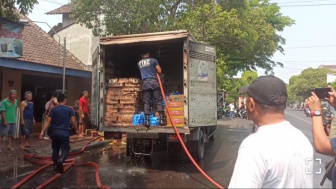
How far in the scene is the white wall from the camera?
866 inches

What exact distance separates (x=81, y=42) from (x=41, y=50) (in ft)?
31.0

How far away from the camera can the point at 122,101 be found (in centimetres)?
678

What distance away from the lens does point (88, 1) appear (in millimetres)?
11305

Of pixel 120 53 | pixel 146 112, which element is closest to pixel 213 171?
pixel 146 112

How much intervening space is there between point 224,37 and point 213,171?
7.59 m

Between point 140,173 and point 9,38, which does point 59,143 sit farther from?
point 9,38

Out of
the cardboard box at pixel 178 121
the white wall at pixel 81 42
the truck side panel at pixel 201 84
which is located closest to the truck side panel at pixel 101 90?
the cardboard box at pixel 178 121

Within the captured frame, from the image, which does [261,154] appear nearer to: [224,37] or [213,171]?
[213,171]

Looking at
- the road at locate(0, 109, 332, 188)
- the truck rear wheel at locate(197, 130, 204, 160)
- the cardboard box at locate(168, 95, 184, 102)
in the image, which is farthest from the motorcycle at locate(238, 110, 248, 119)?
the cardboard box at locate(168, 95, 184, 102)

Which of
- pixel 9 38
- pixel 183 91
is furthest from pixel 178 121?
pixel 9 38

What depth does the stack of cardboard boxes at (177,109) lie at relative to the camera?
6.36m

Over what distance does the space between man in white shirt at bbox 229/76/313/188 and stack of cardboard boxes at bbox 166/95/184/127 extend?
4674 millimetres

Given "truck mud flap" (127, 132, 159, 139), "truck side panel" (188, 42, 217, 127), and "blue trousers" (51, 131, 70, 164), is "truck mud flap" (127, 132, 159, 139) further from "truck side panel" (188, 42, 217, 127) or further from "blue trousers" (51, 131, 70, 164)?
"blue trousers" (51, 131, 70, 164)

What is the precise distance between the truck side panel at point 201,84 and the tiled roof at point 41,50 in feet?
24.4
